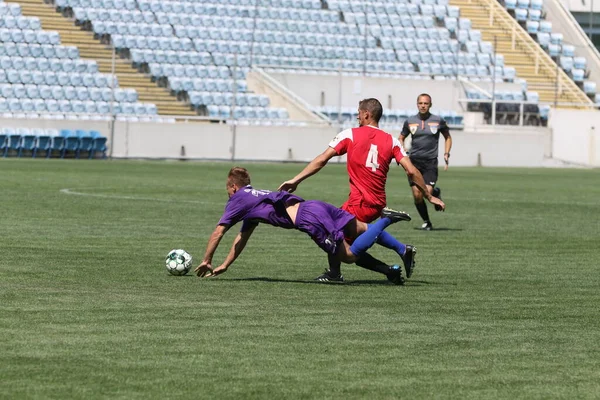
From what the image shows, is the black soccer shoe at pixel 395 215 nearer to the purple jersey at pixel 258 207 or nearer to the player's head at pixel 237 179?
the purple jersey at pixel 258 207

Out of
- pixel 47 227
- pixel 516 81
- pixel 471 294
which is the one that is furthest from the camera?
pixel 516 81

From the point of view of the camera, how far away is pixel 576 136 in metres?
50.1

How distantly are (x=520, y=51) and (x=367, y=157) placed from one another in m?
45.5

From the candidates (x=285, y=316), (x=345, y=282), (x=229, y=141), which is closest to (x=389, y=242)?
(x=345, y=282)

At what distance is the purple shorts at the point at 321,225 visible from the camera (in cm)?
1103

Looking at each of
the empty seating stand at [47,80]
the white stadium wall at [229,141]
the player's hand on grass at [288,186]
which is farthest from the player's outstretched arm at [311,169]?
the empty seating stand at [47,80]

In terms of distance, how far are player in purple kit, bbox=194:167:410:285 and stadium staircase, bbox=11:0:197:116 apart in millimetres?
32561

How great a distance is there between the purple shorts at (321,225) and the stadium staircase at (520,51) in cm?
4338

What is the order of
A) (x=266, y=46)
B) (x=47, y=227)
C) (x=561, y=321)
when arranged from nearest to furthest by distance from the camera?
(x=561, y=321), (x=47, y=227), (x=266, y=46)

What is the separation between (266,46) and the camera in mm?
48375

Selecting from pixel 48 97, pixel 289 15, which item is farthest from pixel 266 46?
pixel 48 97

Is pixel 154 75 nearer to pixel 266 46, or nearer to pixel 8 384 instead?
pixel 266 46

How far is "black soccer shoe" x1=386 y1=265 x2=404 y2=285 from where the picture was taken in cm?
1126

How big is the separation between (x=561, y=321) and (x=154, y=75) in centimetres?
3643
